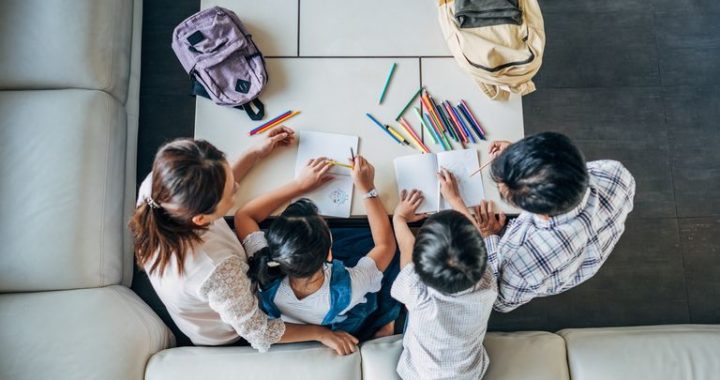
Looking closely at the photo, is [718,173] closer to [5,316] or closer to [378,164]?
[378,164]

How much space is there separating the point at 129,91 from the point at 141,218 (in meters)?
0.92

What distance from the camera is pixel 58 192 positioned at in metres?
1.50

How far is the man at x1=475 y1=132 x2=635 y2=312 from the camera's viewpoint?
1124 millimetres

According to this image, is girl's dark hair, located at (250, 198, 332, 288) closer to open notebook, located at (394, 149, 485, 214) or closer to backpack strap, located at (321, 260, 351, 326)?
backpack strap, located at (321, 260, 351, 326)

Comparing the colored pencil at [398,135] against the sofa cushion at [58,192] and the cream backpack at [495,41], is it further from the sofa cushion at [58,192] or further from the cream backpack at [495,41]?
the sofa cushion at [58,192]

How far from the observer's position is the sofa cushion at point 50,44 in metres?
1.59

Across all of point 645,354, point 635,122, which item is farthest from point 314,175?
point 635,122

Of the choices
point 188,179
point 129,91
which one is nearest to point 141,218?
point 188,179

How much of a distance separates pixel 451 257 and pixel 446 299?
0.15 m

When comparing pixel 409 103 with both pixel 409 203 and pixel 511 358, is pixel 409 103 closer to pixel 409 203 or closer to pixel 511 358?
pixel 409 203

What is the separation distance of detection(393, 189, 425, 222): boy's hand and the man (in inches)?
11.2

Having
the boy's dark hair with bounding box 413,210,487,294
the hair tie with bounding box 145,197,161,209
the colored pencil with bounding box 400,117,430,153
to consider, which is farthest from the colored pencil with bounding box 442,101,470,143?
the hair tie with bounding box 145,197,161,209

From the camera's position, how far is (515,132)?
152 cm

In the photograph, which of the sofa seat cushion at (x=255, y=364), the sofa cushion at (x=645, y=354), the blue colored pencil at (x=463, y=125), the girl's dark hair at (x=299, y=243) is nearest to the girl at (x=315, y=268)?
the girl's dark hair at (x=299, y=243)
